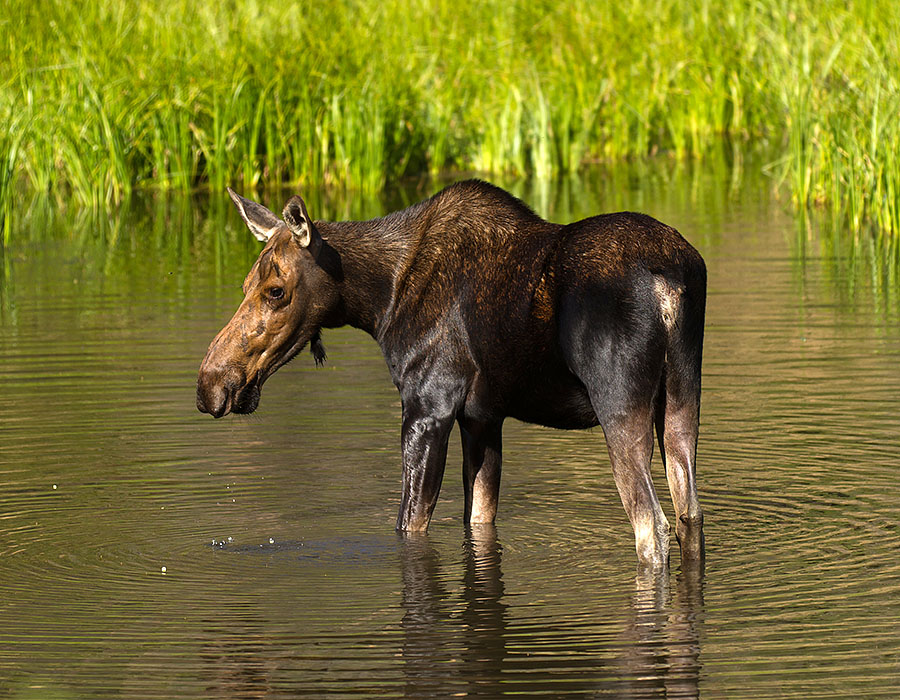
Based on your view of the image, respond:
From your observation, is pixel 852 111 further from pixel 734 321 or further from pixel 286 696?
pixel 286 696

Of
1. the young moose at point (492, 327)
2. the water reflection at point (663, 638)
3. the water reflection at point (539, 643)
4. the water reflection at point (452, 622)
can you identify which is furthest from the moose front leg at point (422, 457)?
the water reflection at point (663, 638)

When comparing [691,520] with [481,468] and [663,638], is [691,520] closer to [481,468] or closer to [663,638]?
[663,638]

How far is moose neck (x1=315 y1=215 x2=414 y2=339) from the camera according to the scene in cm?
824

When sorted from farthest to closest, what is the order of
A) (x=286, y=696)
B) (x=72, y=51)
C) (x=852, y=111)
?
(x=72, y=51)
(x=852, y=111)
(x=286, y=696)

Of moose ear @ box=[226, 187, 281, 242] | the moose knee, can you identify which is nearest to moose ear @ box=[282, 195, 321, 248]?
moose ear @ box=[226, 187, 281, 242]

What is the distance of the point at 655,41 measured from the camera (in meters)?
25.5

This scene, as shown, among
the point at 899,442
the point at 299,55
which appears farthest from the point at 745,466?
the point at 299,55

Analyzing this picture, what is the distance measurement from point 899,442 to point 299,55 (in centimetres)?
1436

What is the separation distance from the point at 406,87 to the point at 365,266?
15822 millimetres

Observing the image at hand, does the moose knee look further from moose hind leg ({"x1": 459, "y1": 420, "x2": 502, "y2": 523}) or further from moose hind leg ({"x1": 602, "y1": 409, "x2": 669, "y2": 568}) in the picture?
moose hind leg ({"x1": 459, "y1": 420, "x2": 502, "y2": 523})

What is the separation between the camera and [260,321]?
809 cm

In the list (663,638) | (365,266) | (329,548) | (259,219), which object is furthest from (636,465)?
(259,219)

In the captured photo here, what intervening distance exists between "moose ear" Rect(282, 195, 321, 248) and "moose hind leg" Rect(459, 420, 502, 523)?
3.75ft

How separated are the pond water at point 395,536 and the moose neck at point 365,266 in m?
1.12
